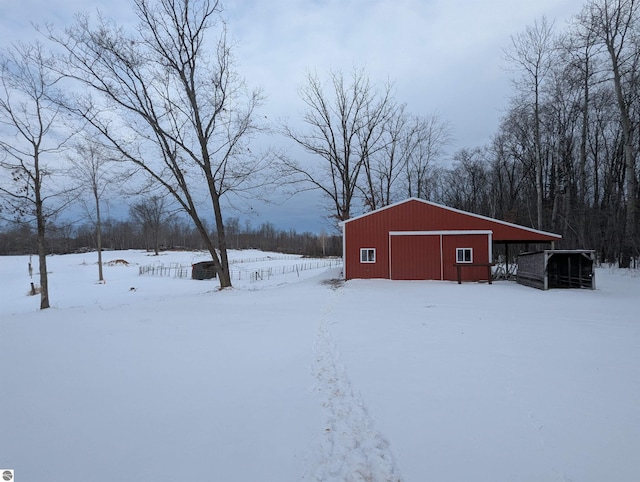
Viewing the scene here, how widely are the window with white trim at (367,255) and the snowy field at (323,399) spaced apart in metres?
8.80

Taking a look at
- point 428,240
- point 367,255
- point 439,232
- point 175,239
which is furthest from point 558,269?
point 175,239

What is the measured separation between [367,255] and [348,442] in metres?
13.9

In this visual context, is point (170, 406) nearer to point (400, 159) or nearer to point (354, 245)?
point (354, 245)

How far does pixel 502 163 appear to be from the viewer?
3662 cm

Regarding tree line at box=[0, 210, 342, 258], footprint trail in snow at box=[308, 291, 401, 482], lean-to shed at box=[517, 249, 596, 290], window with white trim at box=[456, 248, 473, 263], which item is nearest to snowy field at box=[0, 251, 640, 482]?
footprint trail in snow at box=[308, 291, 401, 482]

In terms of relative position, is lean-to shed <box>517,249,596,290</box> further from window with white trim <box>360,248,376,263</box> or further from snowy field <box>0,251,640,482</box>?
window with white trim <box>360,248,376,263</box>

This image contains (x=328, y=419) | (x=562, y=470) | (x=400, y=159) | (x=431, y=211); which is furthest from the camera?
(x=400, y=159)

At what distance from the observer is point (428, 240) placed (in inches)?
627

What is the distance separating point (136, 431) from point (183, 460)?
0.73m

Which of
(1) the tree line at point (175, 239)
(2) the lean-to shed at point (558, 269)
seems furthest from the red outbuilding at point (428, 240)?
(1) the tree line at point (175, 239)

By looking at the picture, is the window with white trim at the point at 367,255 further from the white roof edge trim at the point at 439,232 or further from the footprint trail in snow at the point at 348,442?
the footprint trail in snow at the point at 348,442

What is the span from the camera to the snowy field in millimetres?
2562

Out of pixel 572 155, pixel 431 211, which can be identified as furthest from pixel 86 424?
pixel 572 155

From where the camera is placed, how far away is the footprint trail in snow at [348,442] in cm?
247
